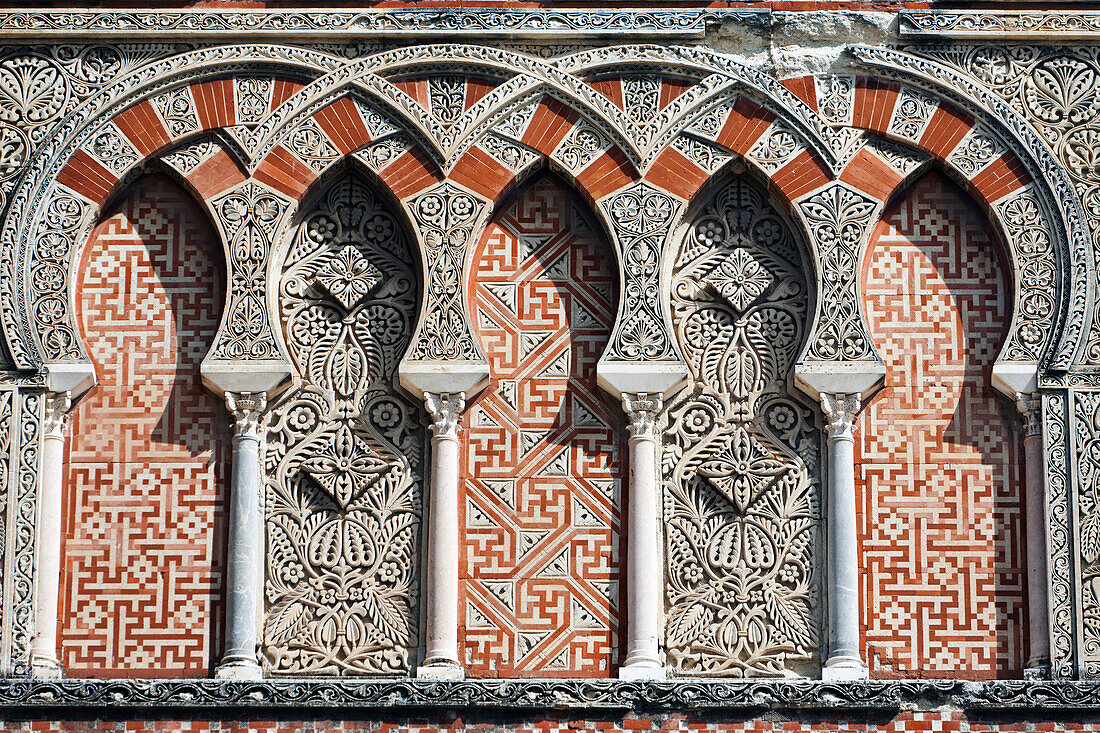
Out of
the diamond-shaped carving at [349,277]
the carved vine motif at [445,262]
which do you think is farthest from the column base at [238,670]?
the diamond-shaped carving at [349,277]

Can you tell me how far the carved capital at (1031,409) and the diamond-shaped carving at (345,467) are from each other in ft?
9.42

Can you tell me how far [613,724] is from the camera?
11.0 meters

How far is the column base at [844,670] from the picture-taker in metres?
11.1

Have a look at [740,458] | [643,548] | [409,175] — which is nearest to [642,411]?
[740,458]

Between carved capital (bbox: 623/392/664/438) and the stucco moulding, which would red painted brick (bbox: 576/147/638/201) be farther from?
carved capital (bbox: 623/392/664/438)

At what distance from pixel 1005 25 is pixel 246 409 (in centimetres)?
396

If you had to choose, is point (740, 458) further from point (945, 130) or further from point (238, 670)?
point (238, 670)

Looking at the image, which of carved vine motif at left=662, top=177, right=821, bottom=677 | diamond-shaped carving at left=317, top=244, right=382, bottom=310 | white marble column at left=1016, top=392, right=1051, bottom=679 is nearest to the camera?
white marble column at left=1016, top=392, right=1051, bottom=679

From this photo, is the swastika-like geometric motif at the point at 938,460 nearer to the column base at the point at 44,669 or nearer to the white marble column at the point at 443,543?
the white marble column at the point at 443,543

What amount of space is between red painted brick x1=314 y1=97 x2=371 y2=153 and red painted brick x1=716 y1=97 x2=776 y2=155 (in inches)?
65.4

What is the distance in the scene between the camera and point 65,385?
11539 millimetres

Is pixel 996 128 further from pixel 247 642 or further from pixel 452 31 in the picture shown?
pixel 247 642

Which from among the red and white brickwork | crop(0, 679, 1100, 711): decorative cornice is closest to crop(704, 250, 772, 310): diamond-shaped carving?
crop(0, 679, 1100, 711): decorative cornice

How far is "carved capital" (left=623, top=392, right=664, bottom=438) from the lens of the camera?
1148cm
